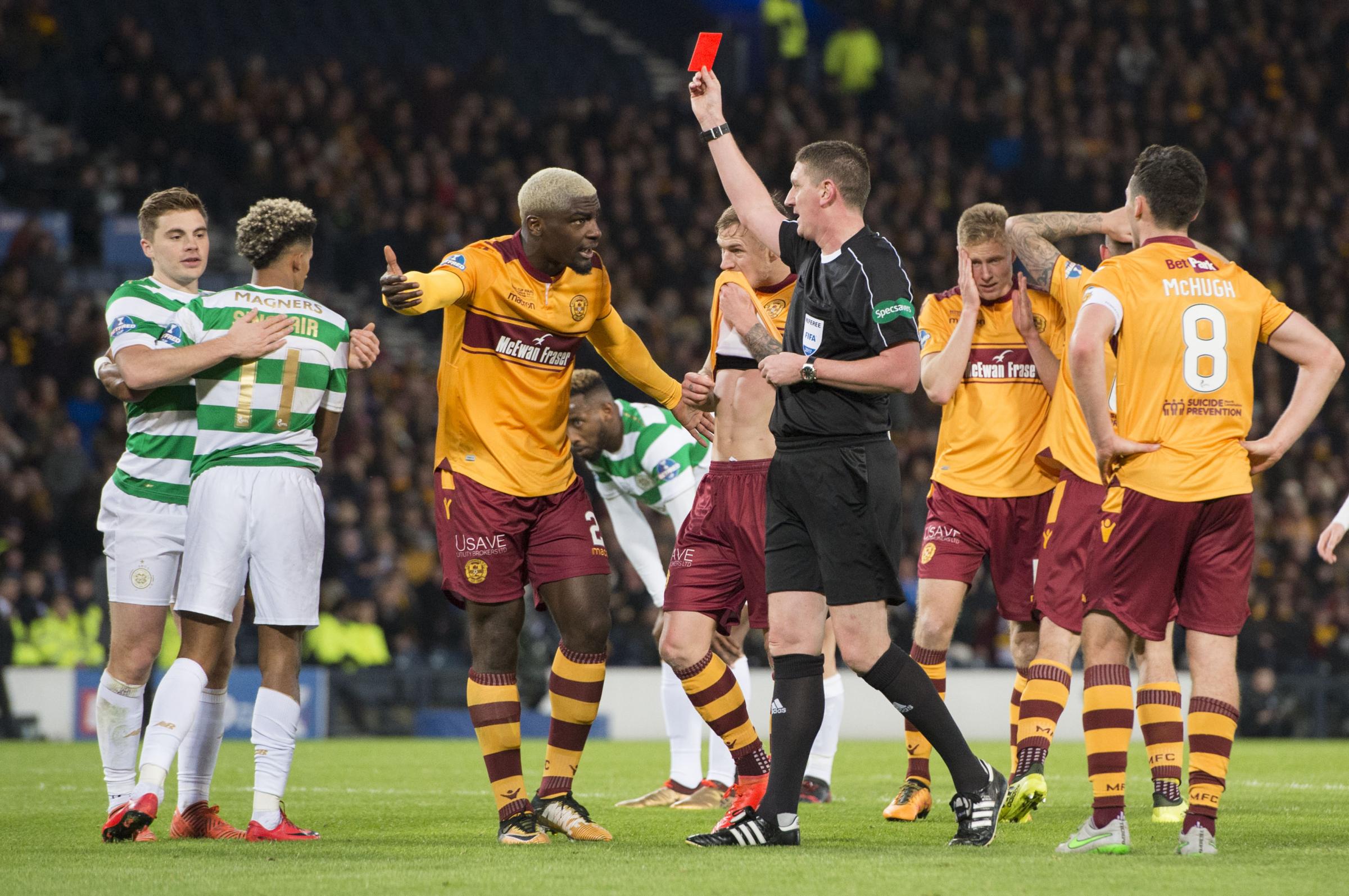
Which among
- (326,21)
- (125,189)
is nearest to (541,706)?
(125,189)

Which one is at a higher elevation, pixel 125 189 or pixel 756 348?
pixel 125 189

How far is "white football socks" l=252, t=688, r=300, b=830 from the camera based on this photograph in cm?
636

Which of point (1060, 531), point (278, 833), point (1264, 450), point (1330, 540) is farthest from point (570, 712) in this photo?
point (1330, 540)

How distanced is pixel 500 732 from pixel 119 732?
157cm

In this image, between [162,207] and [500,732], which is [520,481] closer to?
[500,732]

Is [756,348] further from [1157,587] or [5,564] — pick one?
[5,564]

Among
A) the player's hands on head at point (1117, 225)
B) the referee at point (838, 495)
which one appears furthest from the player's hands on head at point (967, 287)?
the referee at point (838, 495)

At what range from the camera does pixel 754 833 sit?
228 inches

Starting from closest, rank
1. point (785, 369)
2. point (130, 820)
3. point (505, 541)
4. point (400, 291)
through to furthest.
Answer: point (785, 369) < point (400, 291) < point (130, 820) < point (505, 541)

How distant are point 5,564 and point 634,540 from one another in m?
9.43

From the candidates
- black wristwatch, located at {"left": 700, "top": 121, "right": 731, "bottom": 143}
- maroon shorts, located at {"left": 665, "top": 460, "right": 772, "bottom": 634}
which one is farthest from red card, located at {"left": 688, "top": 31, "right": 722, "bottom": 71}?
maroon shorts, located at {"left": 665, "top": 460, "right": 772, "bottom": 634}

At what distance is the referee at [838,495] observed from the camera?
575cm

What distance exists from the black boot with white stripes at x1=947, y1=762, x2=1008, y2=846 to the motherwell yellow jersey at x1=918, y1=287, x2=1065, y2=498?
218 centimetres

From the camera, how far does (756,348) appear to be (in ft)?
21.6
